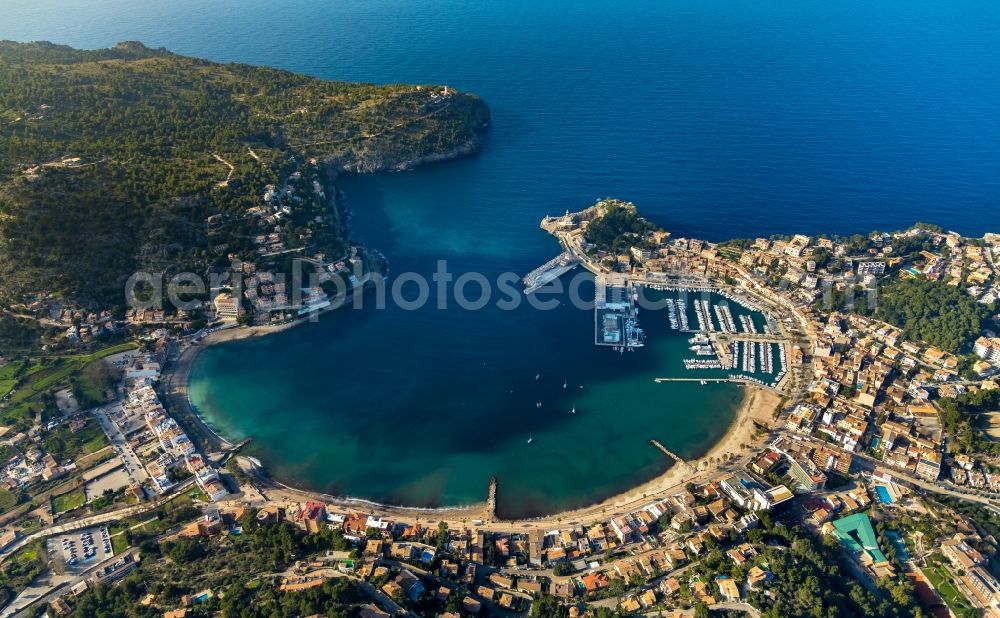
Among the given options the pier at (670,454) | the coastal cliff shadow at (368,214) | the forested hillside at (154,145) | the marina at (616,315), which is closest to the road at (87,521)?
the forested hillside at (154,145)

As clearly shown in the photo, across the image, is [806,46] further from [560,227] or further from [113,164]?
[113,164]

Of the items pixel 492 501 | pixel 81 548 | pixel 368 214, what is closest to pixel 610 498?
pixel 492 501

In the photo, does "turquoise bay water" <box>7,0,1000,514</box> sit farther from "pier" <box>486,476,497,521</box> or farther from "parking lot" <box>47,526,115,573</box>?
"parking lot" <box>47,526,115,573</box>

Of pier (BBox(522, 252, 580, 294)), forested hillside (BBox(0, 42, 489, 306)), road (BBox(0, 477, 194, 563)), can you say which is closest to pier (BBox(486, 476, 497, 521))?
road (BBox(0, 477, 194, 563))

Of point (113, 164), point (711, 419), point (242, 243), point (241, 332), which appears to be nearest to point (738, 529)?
point (711, 419)

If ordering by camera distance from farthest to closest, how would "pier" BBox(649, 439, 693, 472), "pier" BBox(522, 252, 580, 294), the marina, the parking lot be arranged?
"pier" BBox(522, 252, 580, 294) → the marina → "pier" BBox(649, 439, 693, 472) → the parking lot
